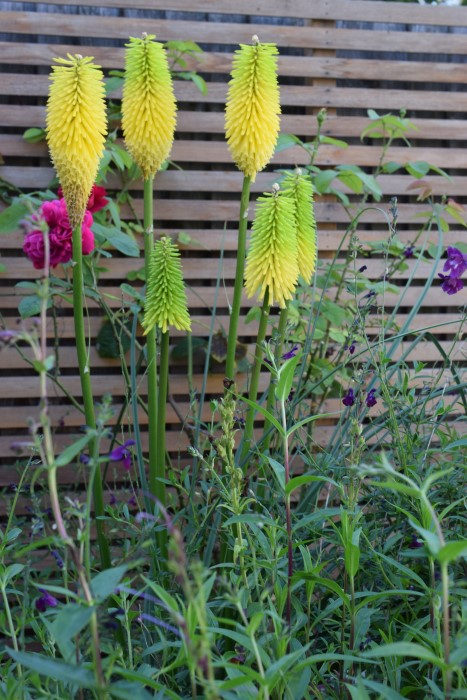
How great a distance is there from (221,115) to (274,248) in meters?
1.70

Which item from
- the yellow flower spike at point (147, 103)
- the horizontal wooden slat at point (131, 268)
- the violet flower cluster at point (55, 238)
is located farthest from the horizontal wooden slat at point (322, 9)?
the yellow flower spike at point (147, 103)

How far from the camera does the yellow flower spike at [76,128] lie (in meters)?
1.71

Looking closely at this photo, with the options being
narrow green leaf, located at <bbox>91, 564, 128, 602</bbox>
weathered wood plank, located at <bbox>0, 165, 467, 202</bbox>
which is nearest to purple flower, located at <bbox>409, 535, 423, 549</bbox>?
narrow green leaf, located at <bbox>91, 564, 128, 602</bbox>

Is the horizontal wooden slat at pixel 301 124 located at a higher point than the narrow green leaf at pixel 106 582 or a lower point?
higher

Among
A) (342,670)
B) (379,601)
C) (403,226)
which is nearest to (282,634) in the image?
(342,670)

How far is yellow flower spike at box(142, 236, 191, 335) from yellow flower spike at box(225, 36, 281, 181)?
30 cm

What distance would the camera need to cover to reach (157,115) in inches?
73.0

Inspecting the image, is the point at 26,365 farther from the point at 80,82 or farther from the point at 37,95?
the point at 80,82

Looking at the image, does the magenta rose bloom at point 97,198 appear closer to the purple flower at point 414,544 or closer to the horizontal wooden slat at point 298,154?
the horizontal wooden slat at point 298,154

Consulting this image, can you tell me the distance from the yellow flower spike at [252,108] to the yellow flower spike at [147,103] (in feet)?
0.51

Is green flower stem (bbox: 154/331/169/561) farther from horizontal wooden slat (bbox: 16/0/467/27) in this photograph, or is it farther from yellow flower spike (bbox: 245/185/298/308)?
horizontal wooden slat (bbox: 16/0/467/27)

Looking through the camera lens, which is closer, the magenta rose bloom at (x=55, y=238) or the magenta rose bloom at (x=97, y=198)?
the magenta rose bloom at (x=55, y=238)

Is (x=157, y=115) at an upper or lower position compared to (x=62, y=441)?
upper

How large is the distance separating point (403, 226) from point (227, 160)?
2.91 feet
